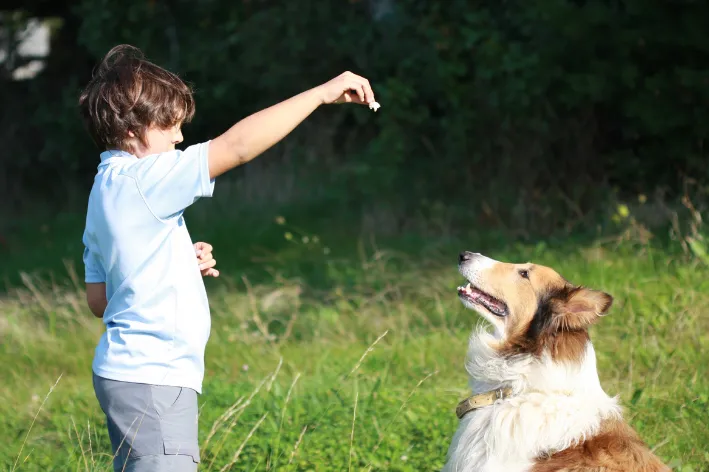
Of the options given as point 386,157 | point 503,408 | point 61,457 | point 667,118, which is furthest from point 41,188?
point 503,408

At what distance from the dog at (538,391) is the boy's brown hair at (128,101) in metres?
1.56

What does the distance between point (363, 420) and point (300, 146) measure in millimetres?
9165

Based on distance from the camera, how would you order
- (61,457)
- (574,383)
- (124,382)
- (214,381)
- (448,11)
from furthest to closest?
(448,11) < (214,381) < (61,457) < (574,383) < (124,382)

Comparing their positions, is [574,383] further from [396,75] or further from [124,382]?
[396,75]

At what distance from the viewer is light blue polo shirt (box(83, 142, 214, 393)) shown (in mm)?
2676

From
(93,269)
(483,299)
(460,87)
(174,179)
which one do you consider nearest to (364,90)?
(174,179)

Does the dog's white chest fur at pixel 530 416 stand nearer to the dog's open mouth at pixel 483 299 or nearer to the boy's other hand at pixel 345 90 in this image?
the dog's open mouth at pixel 483 299

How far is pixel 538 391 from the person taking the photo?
3.44 m

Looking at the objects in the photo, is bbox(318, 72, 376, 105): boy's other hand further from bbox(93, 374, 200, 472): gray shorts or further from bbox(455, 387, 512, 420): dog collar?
bbox(455, 387, 512, 420): dog collar

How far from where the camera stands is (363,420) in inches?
181

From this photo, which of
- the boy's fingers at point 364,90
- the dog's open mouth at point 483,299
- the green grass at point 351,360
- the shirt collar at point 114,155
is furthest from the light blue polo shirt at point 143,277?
the dog's open mouth at point 483,299

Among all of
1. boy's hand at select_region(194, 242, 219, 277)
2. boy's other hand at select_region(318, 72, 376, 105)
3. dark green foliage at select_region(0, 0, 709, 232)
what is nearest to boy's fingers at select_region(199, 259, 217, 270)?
boy's hand at select_region(194, 242, 219, 277)

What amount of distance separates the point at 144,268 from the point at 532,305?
1692mm

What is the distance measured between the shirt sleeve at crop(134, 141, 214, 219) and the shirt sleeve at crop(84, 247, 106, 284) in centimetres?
43
